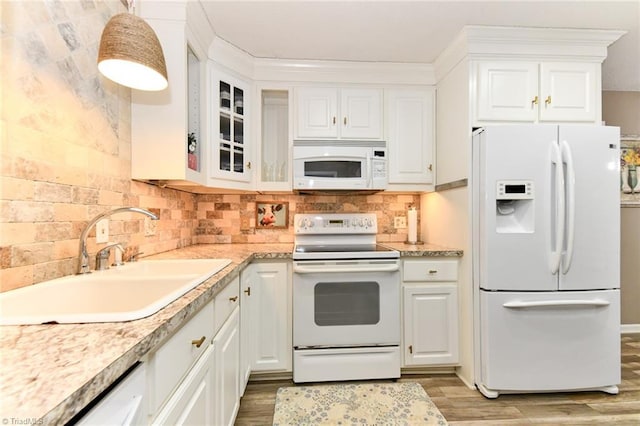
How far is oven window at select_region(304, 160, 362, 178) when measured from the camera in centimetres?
221

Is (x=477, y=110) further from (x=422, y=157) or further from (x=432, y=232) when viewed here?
(x=432, y=232)

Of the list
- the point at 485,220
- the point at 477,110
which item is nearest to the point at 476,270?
the point at 485,220

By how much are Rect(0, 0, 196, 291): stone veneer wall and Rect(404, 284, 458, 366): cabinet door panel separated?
182 centimetres

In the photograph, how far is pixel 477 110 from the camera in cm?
197

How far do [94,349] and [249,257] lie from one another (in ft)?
4.17

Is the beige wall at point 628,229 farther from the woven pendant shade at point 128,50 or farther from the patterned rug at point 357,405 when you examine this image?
the woven pendant shade at point 128,50

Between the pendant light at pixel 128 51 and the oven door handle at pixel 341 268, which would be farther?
the oven door handle at pixel 341 268

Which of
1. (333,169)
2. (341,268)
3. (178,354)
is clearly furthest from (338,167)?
(178,354)

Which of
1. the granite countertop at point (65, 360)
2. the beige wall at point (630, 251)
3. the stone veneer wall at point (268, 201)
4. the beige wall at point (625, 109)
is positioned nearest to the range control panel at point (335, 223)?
the stone veneer wall at point (268, 201)

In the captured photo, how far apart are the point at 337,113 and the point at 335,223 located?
880 millimetres

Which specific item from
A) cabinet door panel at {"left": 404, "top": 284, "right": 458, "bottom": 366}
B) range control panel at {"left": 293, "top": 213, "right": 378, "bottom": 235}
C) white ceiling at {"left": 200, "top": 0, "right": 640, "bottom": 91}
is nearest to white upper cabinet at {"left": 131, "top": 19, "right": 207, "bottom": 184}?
white ceiling at {"left": 200, "top": 0, "right": 640, "bottom": 91}

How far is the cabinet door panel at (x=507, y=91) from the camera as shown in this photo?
197 centimetres

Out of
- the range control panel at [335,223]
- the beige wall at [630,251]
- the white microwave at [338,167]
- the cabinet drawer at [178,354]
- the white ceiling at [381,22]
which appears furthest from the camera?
the beige wall at [630,251]

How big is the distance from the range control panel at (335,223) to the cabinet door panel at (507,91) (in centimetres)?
110
